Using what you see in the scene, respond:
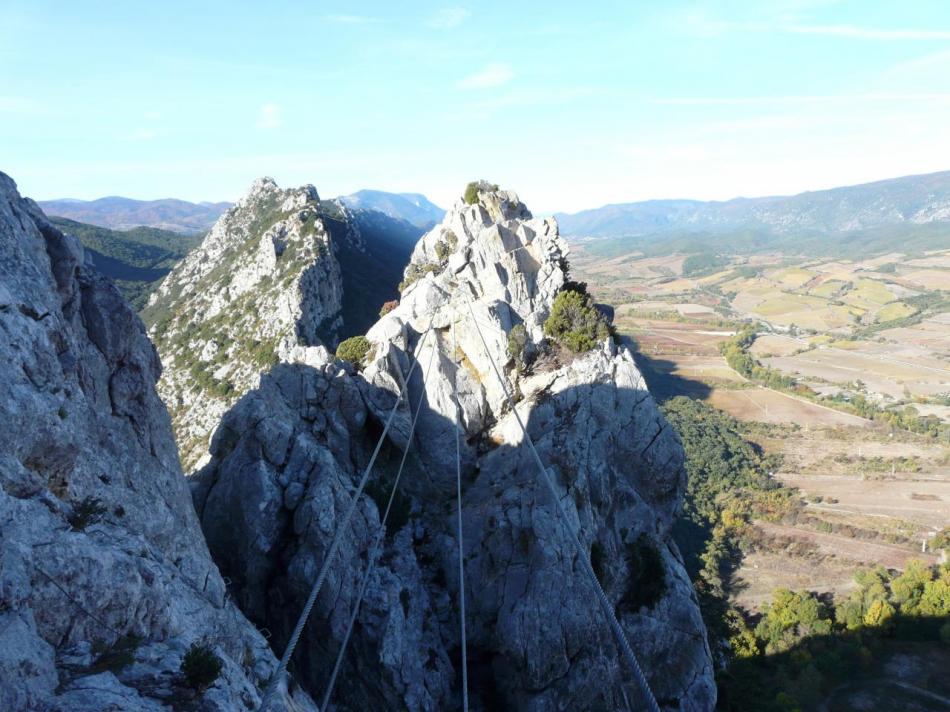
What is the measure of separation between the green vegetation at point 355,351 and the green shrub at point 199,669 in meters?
22.7

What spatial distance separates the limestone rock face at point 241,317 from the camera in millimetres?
67625

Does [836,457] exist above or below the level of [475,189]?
below

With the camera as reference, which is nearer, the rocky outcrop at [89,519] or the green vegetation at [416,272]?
the rocky outcrop at [89,519]

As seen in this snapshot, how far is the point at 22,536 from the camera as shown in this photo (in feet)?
35.6

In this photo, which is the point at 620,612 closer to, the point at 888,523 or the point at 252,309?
the point at 252,309

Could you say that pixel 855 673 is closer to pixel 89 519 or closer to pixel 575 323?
pixel 575 323

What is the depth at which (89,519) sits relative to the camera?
1315 centimetres

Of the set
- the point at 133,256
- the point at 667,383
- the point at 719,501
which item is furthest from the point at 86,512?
the point at 133,256

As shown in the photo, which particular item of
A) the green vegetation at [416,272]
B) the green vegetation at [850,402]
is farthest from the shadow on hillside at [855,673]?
the green vegetation at [850,402]

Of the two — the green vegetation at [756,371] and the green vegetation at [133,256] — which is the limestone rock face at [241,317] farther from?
the green vegetation at [756,371]

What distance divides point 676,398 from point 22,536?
503ft

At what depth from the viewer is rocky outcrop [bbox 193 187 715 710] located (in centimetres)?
2205

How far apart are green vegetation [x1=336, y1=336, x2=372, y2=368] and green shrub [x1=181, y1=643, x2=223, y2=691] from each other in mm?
22679

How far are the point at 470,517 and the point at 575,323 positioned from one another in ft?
47.2
